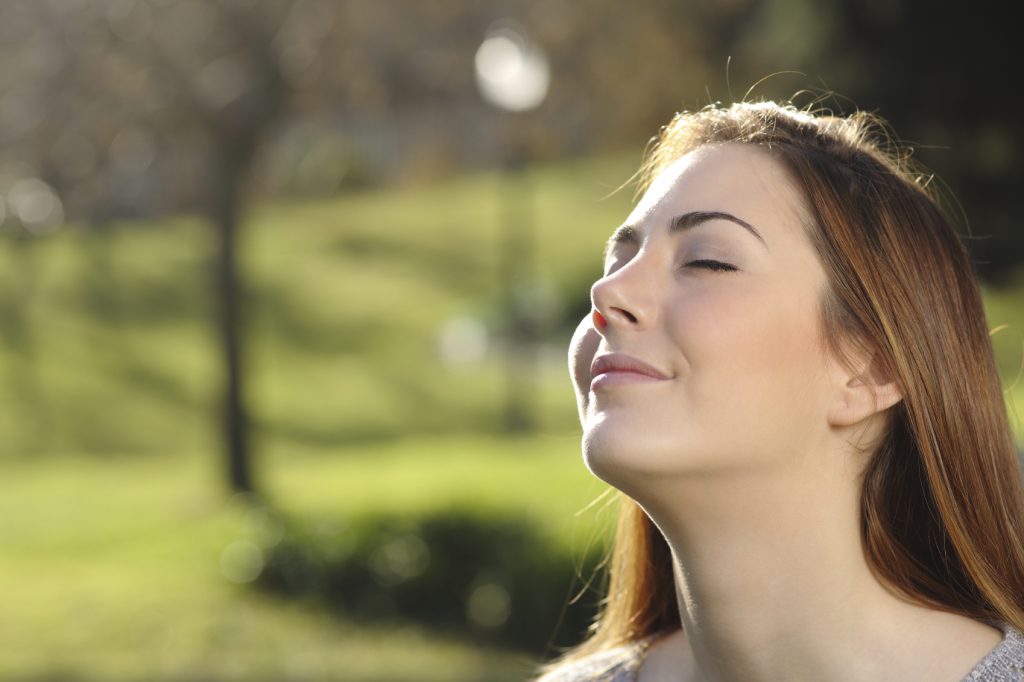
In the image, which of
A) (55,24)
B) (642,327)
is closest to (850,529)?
(642,327)

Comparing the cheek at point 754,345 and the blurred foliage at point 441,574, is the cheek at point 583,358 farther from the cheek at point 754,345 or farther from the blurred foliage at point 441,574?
the blurred foliage at point 441,574

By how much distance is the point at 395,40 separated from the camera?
1098 cm

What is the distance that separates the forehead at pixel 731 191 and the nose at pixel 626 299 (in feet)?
0.44

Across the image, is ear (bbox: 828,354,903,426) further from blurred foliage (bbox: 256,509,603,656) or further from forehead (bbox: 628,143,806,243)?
blurred foliage (bbox: 256,509,603,656)

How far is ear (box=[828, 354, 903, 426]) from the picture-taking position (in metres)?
2.08

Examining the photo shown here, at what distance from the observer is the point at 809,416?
205 cm

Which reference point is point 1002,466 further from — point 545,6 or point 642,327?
point 545,6

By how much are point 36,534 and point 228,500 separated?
1.84 meters

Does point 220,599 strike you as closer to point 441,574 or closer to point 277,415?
point 441,574

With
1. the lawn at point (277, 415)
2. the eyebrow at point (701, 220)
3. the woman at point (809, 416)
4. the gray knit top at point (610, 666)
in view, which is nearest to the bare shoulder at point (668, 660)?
the gray knit top at point (610, 666)

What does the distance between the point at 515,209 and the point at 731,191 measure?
131ft

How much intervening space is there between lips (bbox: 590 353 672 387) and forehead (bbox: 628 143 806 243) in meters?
0.26

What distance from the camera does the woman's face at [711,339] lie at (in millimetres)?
1955

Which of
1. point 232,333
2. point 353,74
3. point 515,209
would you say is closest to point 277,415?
point 232,333
